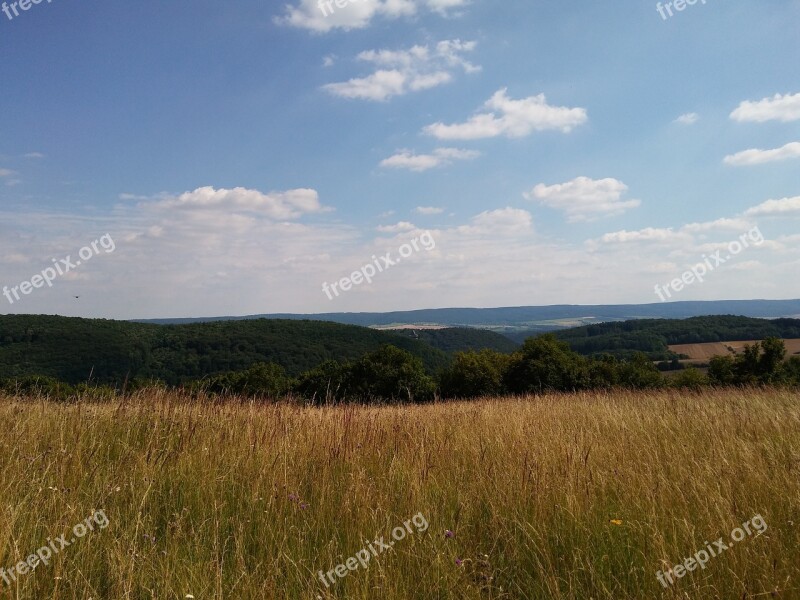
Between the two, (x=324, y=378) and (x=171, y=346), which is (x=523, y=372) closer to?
(x=324, y=378)

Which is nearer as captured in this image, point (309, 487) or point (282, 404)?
point (309, 487)

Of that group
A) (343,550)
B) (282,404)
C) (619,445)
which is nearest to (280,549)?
(343,550)

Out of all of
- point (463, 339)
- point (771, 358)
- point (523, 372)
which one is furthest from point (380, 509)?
point (463, 339)

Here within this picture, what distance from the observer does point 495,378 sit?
34.8m

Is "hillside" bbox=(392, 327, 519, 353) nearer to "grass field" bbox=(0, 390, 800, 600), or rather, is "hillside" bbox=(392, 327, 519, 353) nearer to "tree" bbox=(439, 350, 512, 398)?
"tree" bbox=(439, 350, 512, 398)

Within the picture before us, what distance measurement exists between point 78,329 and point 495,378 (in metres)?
83.2

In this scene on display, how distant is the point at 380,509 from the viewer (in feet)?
10.5

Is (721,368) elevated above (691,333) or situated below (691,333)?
above

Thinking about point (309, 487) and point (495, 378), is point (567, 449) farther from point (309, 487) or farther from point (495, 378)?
point (495, 378)

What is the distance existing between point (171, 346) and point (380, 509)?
97.1 m

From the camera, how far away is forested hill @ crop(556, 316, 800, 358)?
78.0m

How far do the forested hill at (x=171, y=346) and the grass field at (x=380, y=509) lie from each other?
66.6m

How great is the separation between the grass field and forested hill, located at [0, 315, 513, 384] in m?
66.6

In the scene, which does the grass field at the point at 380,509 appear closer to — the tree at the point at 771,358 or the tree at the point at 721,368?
the tree at the point at 771,358
